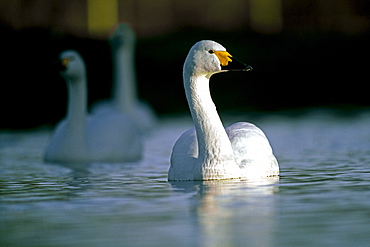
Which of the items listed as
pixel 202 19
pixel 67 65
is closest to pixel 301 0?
pixel 202 19

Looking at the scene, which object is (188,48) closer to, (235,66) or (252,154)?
(252,154)

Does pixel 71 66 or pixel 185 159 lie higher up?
pixel 71 66

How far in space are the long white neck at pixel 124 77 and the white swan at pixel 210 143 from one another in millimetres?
10020

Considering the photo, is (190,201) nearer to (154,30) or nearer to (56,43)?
(56,43)

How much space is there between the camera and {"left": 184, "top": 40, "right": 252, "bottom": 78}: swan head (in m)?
9.33

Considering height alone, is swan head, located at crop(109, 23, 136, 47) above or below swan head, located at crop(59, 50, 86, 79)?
above

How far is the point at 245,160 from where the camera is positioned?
9602mm

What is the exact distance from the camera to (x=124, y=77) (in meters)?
20.1

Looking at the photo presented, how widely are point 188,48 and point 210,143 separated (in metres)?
18.5

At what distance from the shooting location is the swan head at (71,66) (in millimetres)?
14094

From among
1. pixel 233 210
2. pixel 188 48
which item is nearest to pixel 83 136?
pixel 233 210

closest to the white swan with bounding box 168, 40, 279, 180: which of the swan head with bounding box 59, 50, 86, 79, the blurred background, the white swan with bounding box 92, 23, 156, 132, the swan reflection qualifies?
the swan reflection

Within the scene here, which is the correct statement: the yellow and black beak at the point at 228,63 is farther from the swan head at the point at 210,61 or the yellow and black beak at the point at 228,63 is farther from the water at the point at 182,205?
the water at the point at 182,205

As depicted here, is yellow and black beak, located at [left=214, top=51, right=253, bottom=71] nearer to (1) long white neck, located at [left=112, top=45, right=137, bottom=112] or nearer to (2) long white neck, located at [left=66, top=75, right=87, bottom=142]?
(2) long white neck, located at [left=66, top=75, right=87, bottom=142]
